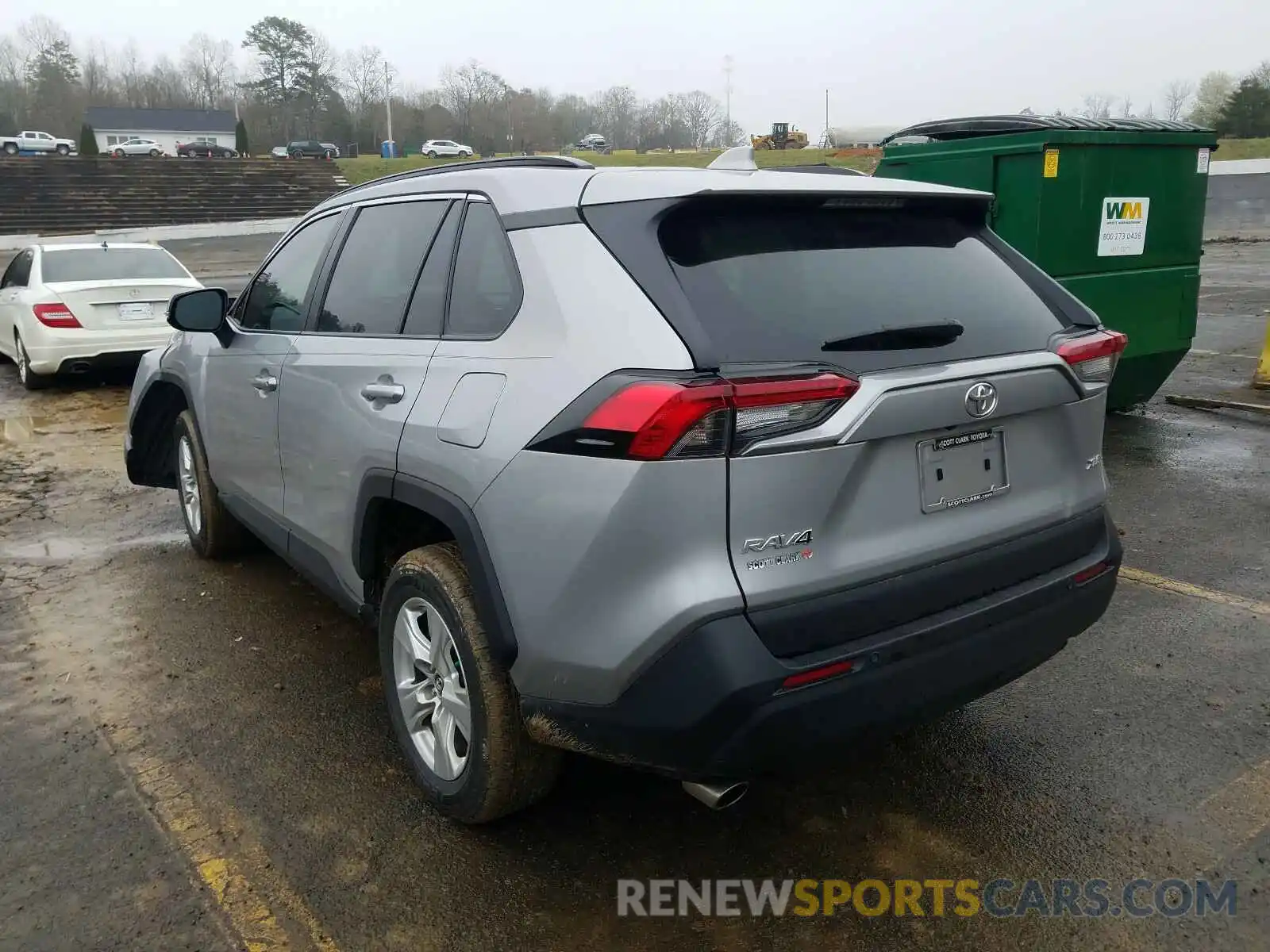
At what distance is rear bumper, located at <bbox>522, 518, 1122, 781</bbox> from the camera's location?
219 cm

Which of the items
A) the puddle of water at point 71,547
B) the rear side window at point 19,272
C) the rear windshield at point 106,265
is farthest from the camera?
the rear side window at point 19,272

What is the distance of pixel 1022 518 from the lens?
8.75 feet

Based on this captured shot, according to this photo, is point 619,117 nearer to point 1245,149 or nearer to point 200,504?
point 1245,149

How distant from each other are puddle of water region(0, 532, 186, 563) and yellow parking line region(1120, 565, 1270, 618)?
4922mm

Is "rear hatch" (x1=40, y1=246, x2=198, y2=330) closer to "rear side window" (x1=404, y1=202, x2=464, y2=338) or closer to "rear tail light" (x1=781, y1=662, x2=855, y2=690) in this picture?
"rear side window" (x1=404, y1=202, x2=464, y2=338)

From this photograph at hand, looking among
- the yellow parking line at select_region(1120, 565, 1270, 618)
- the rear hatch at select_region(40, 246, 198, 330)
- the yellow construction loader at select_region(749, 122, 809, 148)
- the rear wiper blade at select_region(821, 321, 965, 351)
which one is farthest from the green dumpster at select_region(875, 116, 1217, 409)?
the yellow construction loader at select_region(749, 122, 809, 148)

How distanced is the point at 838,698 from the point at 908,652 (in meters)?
0.23

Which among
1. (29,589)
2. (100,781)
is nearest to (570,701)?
(100,781)

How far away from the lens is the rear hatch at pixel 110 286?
9836 millimetres

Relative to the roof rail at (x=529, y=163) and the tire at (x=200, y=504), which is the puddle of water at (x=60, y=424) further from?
the roof rail at (x=529, y=163)

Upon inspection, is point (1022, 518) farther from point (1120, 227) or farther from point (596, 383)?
point (1120, 227)

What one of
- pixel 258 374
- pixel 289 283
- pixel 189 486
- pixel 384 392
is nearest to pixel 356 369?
pixel 384 392

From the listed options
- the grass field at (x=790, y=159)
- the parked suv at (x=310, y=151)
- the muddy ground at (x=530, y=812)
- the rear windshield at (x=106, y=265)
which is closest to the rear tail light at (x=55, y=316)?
the rear windshield at (x=106, y=265)

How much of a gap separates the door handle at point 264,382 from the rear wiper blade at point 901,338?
90.9 inches
